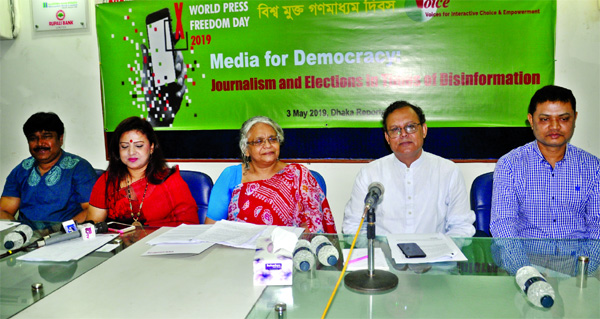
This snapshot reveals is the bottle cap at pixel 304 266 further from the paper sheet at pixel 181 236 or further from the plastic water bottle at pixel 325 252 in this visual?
the paper sheet at pixel 181 236

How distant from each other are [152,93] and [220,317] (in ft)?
8.07

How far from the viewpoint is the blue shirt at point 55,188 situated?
2900mm

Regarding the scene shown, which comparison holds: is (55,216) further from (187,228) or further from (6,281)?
(6,281)

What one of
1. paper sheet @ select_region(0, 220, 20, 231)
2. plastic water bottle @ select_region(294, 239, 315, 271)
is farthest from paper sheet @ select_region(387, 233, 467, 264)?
paper sheet @ select_region(0, 220, 20, 231)

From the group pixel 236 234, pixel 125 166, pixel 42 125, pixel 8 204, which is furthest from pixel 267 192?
pixel 8 204

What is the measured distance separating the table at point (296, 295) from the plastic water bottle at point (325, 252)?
1.6 inches

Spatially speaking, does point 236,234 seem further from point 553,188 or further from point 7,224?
point 553,188

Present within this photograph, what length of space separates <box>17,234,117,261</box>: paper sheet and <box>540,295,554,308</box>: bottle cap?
4.93 feet

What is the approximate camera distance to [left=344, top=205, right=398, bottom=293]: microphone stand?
50.6 inches

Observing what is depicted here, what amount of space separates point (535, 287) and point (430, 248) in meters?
0.45

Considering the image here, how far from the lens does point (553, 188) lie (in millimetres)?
2221

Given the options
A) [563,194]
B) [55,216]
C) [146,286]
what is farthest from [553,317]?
[55,216]

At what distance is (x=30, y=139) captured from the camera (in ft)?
9.61

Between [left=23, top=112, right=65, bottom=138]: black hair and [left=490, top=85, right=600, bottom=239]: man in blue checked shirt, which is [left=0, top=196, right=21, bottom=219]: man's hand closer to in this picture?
[left=23, top=112, right=65, bottom=138]: black hair
